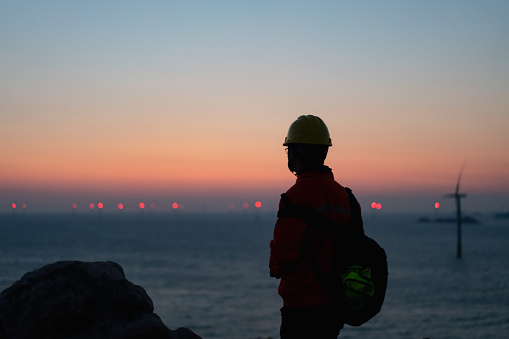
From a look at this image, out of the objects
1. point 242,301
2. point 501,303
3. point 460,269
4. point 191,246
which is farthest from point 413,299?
point 191,246

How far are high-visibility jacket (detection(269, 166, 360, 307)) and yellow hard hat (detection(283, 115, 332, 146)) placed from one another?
1.06 feet

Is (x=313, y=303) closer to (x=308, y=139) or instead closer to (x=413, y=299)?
(x=308, y=139)

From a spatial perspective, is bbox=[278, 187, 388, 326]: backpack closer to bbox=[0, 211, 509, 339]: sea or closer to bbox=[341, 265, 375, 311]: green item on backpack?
bbox=[341, 265, 375, 311]: green item on backpack

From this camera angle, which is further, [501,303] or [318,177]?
[501,303]

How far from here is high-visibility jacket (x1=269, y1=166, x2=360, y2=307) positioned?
3938mm

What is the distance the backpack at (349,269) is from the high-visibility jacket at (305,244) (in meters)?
0.04

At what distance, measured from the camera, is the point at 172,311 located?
52.5m

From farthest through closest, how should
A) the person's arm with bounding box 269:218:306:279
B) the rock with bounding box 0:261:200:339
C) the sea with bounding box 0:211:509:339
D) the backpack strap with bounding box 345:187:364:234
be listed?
the sea with bounding box 0:211:509:339 → the rock with bounding box 0:261:200:339 → the backpack strap with bounding box 345:187:364:234 → the person's arm with bounding box 269:218:306:279

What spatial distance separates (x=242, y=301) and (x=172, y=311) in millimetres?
9902

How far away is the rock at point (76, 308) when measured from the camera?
246 inches

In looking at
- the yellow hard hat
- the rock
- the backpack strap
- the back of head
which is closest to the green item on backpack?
the backpack strap

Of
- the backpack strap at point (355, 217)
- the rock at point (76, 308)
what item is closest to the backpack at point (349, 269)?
the backpack strap at point (355, 217)

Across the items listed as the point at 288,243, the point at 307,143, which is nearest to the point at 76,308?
the point at 288,243

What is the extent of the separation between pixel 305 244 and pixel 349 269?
404 mm
